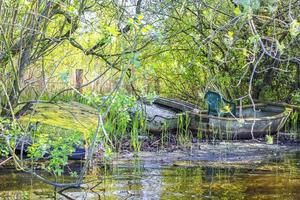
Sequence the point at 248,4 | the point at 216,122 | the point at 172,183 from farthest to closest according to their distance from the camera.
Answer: the point at 216,122 < the point at 172,183 < the point at 248,4

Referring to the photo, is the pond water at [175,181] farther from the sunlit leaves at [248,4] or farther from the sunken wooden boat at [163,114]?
the sunlit leaves at [248,4]

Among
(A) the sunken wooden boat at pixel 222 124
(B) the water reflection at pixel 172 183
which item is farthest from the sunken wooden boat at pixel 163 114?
(B) the water reflection at pixel 172 183

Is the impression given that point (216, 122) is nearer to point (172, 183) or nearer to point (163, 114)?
point (163, 114)

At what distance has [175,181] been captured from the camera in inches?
257

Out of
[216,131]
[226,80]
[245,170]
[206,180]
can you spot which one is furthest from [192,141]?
[206,180]

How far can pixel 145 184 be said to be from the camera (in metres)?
6.32

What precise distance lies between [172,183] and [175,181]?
0.13 m

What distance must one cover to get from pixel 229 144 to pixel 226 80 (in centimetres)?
215

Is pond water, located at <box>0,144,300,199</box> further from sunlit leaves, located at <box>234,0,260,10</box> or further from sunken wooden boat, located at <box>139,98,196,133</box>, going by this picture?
sunlit leaves, located at <box>234,0,260,10</box>

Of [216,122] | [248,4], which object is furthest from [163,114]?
[248,4]

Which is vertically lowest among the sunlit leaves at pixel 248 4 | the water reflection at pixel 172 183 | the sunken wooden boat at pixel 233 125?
the water reflection at pixel 172 183

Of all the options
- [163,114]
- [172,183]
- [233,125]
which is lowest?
[172,183]

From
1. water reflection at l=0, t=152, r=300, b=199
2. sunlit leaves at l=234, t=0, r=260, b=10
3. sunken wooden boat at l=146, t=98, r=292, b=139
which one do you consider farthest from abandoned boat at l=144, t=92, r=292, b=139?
sunlit leaves at l=234, t=0, r=260, b=10

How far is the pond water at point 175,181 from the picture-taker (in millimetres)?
5738
